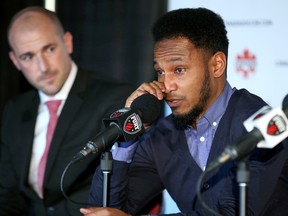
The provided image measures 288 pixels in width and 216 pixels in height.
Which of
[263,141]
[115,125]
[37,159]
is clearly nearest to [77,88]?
[37,159]

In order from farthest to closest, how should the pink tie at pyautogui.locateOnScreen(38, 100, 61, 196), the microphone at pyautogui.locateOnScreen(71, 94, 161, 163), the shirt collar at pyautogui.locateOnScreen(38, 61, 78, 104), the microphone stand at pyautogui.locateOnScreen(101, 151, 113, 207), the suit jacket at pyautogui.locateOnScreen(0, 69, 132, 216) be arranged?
the shirt collar at pyautogui.locateOnScreen(38, 61, 78, 104) → the pink tie at pyautogui.locateOnScreen(38, 100, 61, 196) → the suit jacket at pyautogui.locateOnScreen(0, 69, 132, 216) → the microphone stand at pyautogui.locateOnScreen(101, 151, 113, 207) → the microphone at pyautogui.locateOnScreen(71, 94, 161, 163)

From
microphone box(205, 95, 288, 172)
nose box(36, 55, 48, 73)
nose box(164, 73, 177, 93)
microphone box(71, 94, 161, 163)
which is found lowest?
nose box(36, 55, 48, 73)

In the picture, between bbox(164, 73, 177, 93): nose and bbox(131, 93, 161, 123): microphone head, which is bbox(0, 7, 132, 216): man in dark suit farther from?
bbox(131, 93, 161, 123): microphone head

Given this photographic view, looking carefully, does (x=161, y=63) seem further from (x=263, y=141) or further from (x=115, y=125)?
(x=263, y=141)

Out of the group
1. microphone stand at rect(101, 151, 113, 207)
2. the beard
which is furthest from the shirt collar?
microphone stand at rect(101, 151, 113, 207)

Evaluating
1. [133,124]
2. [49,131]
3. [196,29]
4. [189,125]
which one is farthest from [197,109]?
[49,131]

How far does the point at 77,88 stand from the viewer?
3.47 meters

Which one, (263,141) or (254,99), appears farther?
(254,99)

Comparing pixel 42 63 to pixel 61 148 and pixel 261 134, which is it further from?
pixel 261 134

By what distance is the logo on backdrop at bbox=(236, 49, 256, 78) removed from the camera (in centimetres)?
338

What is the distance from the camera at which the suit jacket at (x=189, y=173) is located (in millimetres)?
2117

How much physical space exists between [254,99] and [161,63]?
0.37 metres

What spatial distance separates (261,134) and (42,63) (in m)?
1.94

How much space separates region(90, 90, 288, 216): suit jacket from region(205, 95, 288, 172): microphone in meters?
0.41
